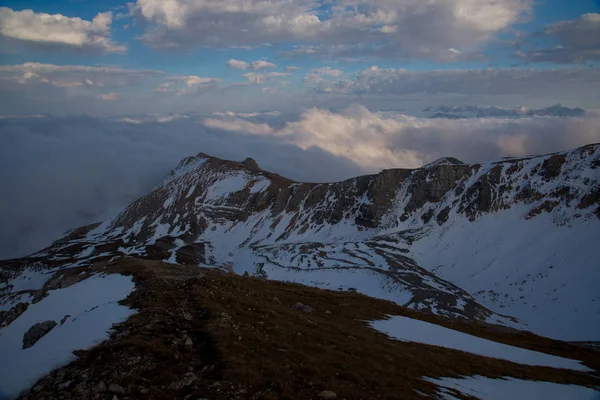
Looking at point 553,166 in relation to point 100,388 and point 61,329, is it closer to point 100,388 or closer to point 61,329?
point 61,329

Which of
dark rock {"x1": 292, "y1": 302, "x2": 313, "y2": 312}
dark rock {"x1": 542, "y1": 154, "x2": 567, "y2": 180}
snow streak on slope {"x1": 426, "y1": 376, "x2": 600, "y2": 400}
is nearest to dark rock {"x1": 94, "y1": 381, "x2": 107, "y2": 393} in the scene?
snow streak on slope {"x1": 426, "y1": 376, "x2": 600, "y2": 400}

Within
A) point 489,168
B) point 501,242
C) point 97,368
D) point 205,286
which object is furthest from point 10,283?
point 489,168

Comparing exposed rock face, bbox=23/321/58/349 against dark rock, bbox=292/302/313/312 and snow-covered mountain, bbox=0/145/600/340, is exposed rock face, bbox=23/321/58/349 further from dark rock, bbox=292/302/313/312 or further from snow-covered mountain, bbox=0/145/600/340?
snow-covered mountain, bbox=0/145/600/340

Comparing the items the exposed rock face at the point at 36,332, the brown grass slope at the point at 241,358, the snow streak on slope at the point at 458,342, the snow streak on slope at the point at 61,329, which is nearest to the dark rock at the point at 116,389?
the brown grass slope at the point at 241,358

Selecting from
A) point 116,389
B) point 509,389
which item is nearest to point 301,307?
point 509,389

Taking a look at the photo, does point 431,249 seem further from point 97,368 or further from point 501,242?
point 97,368

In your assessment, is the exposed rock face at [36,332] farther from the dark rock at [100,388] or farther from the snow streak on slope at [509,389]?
the snow streak on slope at [509,389]

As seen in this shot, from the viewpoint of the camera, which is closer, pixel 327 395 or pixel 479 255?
pixel 327 395
